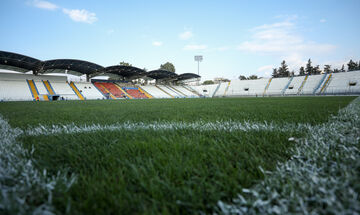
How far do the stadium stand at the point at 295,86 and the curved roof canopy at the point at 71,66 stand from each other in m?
34.2

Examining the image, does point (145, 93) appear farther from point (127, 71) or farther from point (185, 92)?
point (185, 92)

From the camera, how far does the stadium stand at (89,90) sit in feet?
87.5

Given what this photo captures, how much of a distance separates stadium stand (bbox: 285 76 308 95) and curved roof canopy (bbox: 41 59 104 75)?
1346 inches

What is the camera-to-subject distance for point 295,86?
1212 inches

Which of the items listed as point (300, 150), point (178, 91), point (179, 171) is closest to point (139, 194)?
point (179, 171)

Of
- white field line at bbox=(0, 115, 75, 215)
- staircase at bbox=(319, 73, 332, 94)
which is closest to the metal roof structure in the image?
white field line at bbox=(0, 115, 75, 215)

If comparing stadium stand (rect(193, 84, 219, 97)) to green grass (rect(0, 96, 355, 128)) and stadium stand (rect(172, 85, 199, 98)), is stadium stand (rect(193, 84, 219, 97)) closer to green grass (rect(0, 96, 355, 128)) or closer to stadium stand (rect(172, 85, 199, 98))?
stadium stand (rect(172, 85, 199, 98))

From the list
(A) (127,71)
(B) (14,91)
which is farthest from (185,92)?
(B) (14,91)

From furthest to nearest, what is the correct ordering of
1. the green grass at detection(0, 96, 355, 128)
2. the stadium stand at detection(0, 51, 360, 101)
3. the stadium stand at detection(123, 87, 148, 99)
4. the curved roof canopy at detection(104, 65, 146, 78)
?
1. the stadium stand at detection(123, 87, 148, 99)
2. the curved roof canopy at detection(104, 65, 146, 78)
3. the stadium stand at detection(0, 51, 360, 101)
4. the green grass at detection(0, 96, 355, 128)

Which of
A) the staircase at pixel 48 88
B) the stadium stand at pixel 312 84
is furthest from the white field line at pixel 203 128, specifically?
the stadium stand at pixel 312 84

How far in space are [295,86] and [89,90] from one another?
38.2m

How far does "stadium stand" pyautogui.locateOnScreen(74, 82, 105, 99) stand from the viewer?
26.7m

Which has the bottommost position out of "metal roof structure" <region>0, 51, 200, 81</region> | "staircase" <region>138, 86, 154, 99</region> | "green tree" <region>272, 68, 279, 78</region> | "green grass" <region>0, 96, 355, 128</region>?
"green grass" <region>0, 96, 355, 128</region>

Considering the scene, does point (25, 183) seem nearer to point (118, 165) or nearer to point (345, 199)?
point (118, 165)
